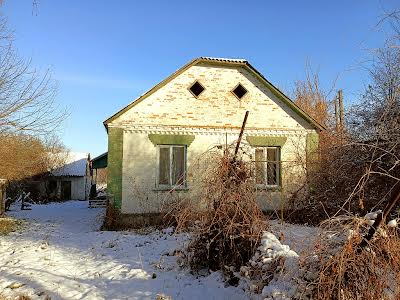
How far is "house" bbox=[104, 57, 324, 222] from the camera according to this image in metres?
12.1

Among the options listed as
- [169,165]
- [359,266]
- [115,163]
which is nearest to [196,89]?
[169,165]

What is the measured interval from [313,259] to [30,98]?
968 cm

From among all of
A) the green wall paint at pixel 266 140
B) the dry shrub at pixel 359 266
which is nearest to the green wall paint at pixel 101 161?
the green wall paint at pixel 266 140

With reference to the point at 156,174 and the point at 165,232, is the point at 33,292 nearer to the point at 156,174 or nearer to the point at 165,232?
the point at 165,232

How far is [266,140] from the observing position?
13.0 metres

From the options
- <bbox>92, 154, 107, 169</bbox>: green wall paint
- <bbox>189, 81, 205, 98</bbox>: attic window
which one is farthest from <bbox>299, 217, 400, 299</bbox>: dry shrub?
<bbox>92, 154, 107, 169</bbox>: green wall paint

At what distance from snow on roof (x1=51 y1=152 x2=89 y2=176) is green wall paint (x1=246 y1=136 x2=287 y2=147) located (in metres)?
25.4

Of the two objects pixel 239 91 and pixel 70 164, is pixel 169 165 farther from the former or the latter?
pixel 70 164

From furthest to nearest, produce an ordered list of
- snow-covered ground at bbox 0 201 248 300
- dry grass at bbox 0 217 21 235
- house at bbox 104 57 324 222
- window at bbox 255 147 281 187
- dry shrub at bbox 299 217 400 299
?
1. window at bbox 255 147 281 187
2. house at bbox 104 57 324 222
3. dry grass at bbox 0 217 21 235
4. snow-covered ground at bbox 0 201 248 300
5. dry shrub at bbox 299 217 400 299

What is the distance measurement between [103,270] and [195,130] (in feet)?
22.1

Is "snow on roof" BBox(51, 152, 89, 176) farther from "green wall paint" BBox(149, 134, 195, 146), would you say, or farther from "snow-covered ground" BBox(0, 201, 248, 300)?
"snow-covered ground" BBox(0, 201, 248, 300)

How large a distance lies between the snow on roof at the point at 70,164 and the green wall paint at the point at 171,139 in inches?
957

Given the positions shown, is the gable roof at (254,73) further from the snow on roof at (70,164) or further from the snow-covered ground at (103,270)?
the snow on roof at (70,164)

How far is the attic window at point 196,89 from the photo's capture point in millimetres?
12836
